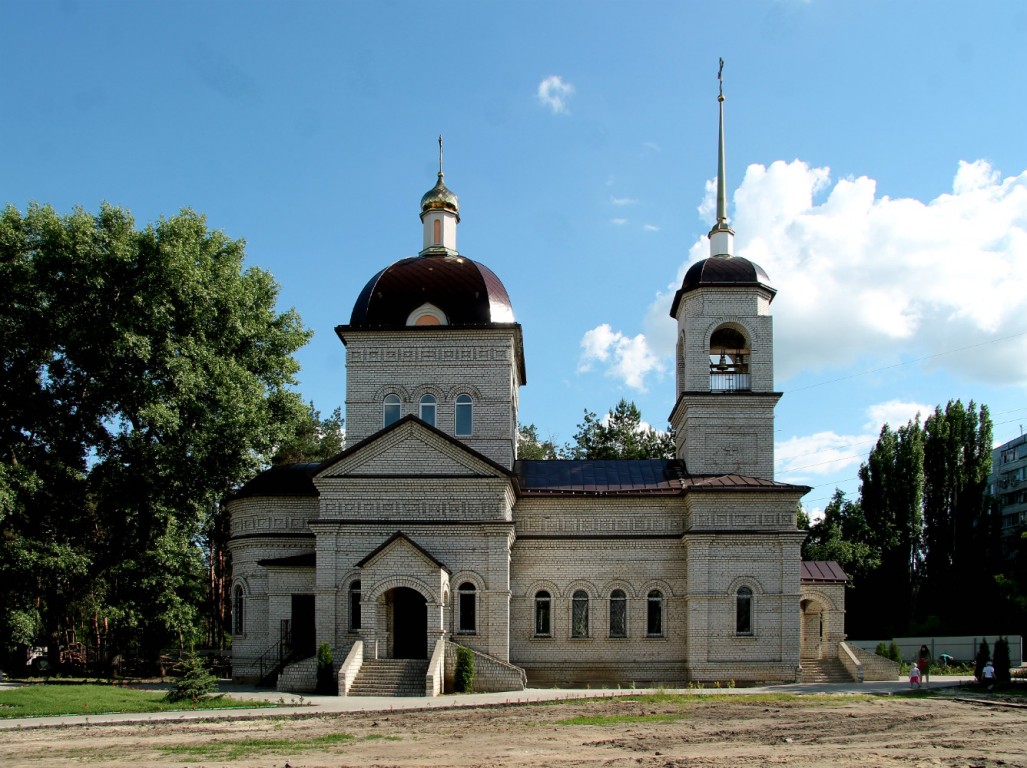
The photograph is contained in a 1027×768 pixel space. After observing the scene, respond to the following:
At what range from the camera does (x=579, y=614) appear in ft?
87.6

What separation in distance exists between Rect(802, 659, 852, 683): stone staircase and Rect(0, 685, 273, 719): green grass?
14.0 metres

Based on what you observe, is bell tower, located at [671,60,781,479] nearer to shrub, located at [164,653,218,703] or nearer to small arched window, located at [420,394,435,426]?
small arched window, located at [420,394,435,426]

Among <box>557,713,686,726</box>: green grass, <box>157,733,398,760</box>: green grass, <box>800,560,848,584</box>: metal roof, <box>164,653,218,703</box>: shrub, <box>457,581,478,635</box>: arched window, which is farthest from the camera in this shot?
<box>800,560,848,584</box>: metal roof

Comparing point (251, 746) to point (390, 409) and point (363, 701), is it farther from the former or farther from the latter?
point (390, 409)

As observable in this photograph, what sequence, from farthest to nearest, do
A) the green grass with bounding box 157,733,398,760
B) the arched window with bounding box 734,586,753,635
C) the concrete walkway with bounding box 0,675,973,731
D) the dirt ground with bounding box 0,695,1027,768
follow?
1. the arched window with bounding box 734,586,753,635
2. the concrete walkway with bounding box 0,675,973,731
3. the green grass with bounding box 157,733,398,760
4. the dirt ground with bounding box 0,695,1027,768

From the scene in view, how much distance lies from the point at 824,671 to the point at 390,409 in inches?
528

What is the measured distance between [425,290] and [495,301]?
6.37 feet

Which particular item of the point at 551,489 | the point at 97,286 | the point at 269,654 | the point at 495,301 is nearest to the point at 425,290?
the point at 495,301

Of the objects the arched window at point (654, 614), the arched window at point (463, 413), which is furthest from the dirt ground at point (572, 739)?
the arched window at point (463, 413)

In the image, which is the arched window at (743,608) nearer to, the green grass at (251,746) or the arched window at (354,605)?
the arched window at (354,605)

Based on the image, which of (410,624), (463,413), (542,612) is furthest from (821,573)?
(410,624)

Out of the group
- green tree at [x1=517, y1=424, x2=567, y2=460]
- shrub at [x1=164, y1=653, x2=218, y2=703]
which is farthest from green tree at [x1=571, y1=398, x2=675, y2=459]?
shrub at [x1=164, y1=653, x2=218, y2=703]

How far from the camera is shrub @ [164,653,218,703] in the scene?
64.6ft

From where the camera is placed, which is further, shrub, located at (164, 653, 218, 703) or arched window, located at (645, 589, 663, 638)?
arched window, located at (645, 589, 663, 638)
